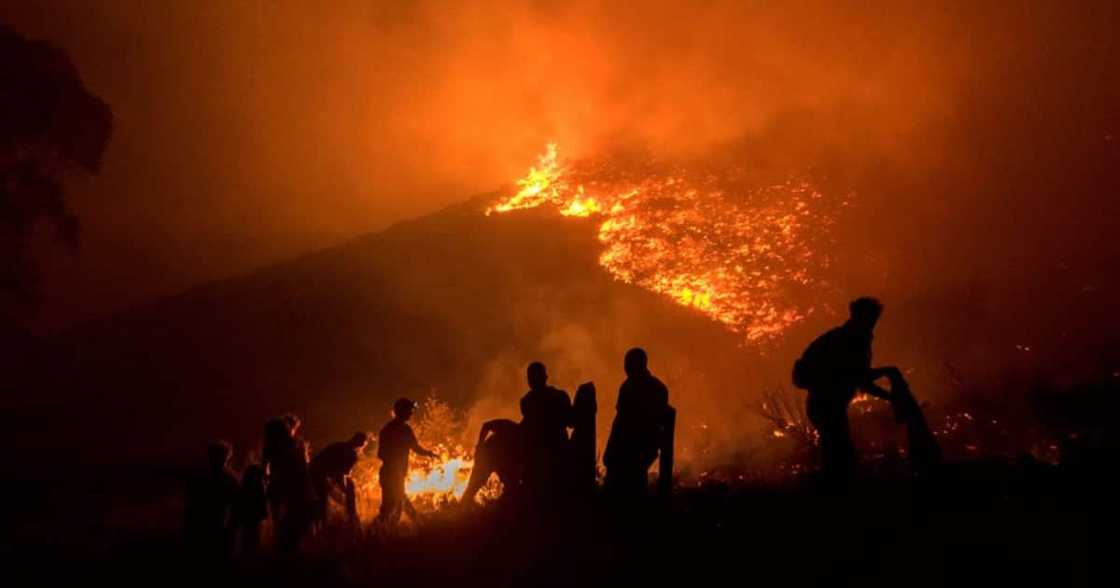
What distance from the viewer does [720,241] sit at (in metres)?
46.2

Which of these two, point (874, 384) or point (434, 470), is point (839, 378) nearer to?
point (874, 384)

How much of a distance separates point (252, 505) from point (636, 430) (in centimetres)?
499

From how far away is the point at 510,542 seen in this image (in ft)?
22.1

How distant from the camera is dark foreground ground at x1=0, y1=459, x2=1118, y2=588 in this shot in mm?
4777

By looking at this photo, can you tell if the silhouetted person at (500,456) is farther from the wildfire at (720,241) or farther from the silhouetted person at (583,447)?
the wildfire at (720,241)

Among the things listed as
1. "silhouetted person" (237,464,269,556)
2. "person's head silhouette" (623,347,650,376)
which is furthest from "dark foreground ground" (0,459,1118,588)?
"person's head silhouette" (623,347,650,376)

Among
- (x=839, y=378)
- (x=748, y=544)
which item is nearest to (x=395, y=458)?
(x=748, y=544)

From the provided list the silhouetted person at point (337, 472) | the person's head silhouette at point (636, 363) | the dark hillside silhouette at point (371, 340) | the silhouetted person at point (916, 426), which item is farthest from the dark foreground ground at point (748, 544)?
→ the dark hillside silhouette at point (371, 340)

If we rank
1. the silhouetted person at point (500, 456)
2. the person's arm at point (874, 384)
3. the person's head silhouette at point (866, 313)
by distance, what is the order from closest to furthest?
the person's arm at point (874, 384), the person's head silhouette at point (866, 313), the silhouetted person at point (500, 456)

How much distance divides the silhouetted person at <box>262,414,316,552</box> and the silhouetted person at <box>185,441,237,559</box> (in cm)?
54

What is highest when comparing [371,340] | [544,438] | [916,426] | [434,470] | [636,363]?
[371,340]

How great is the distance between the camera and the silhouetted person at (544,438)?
7.29 metres

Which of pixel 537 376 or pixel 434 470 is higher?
pixel 434 470

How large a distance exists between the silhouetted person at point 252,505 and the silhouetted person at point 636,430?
453 cm
